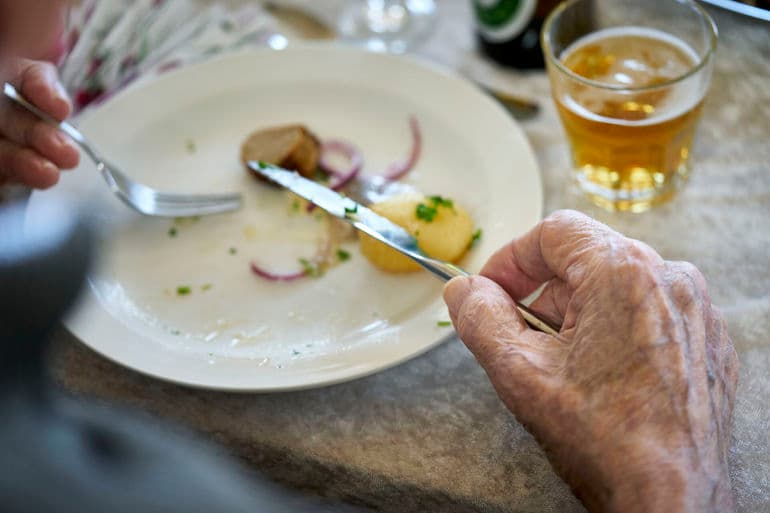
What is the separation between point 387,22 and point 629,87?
0.70 meters

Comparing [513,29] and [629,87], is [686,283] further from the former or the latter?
[513,29]

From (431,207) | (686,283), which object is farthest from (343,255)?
(686,283)

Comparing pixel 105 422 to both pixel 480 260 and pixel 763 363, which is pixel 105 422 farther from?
pixel 763 363

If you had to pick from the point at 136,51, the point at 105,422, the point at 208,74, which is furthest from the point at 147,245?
the point at 105,422

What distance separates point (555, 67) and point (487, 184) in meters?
0.21

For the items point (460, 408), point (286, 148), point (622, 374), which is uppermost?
point (622, 374)

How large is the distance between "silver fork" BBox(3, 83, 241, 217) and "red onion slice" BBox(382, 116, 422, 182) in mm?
255

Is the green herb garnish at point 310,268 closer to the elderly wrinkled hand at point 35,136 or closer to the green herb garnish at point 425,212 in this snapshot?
the green herb garnish at point 425,212

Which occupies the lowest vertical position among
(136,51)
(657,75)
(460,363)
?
(460,363)

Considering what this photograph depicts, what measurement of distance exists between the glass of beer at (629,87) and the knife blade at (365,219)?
308 mm

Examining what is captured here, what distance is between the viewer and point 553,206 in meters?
1.25

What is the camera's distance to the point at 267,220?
50.8 inches

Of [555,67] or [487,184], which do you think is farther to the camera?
[487,184]

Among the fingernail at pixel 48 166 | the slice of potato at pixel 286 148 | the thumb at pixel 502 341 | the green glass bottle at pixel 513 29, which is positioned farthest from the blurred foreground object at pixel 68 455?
the green glass bottle at pixel 513 29
